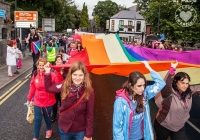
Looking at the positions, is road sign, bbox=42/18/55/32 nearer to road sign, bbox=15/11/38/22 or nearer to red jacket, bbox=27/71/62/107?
road sign, bbox=15/11/38/22

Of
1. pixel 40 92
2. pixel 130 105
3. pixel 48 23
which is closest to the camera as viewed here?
pixel 130 105

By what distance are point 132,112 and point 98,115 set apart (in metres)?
1.54

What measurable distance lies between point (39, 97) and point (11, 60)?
25.4ft

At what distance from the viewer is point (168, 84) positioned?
353cm

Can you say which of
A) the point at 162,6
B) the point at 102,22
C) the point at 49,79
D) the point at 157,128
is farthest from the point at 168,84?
the point at 102,22

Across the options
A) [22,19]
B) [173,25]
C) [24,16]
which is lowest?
[173,25]

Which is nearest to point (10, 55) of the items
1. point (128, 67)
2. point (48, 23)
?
point (128, 67)

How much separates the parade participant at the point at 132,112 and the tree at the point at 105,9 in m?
100

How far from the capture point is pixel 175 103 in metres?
3.54

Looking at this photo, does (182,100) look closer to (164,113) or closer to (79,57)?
(164,113)

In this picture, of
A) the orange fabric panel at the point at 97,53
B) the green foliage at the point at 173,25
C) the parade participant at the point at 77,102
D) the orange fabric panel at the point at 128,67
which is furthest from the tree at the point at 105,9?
the parade participant at the point at 77,102

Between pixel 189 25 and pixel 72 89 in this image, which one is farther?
pixel 189 25

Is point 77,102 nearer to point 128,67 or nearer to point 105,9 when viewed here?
point 128,67

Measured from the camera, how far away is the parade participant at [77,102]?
323cm
